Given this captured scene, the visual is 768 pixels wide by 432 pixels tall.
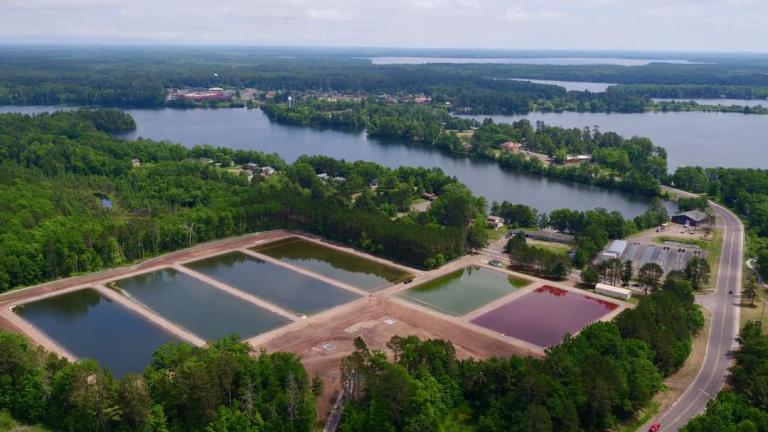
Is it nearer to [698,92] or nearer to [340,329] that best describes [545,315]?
[340,329]

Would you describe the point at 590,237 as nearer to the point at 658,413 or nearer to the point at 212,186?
the point at 658,413

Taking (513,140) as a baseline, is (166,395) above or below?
below

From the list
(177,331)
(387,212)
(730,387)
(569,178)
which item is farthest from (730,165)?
(177,331)

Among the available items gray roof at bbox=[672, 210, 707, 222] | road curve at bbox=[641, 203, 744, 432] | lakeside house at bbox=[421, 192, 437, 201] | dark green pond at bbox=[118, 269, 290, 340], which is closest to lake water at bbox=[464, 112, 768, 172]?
gray roof at bbox=[672, 210, 707, 222]

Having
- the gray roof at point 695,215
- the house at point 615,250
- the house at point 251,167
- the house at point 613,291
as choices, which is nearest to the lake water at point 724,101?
the gray roof at point 695,215

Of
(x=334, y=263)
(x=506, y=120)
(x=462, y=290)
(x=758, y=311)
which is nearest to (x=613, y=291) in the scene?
(x=758, y=311)

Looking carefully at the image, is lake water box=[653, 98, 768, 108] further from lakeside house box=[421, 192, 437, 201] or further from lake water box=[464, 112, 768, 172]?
lakeside house box=[421, 192, 437, 201]
